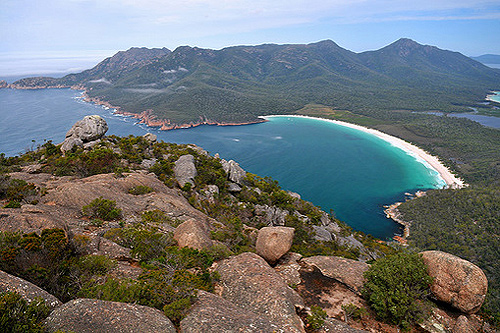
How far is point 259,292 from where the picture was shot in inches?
507

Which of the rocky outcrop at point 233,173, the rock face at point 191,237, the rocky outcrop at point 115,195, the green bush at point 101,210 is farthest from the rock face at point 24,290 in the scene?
the rocky outcrop at point 233,173

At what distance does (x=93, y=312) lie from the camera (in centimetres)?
859

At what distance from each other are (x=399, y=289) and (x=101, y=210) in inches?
837

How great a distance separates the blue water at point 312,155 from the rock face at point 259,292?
58.9 meters

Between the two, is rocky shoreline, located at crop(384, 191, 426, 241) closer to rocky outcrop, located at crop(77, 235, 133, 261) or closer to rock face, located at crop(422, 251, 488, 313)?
rock face, located at crop(422, 251, 488, 313)

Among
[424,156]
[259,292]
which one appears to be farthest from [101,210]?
[424,156]

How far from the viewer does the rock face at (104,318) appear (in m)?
8.00

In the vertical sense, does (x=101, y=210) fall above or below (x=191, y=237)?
above

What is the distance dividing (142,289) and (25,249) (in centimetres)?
521

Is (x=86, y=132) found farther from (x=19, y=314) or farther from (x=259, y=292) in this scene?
(x=259, y=292)

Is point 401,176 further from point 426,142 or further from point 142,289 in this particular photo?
point 142,289

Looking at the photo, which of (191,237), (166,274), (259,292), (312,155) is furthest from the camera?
(312,155)

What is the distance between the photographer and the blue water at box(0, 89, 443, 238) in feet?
283

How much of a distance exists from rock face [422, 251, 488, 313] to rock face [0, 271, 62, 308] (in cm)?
1915
